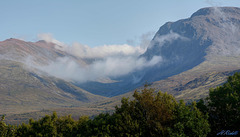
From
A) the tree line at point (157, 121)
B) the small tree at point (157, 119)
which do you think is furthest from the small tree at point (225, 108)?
the small tree at point (157, 119)

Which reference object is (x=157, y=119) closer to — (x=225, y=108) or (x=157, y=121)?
(x=157, y=121)

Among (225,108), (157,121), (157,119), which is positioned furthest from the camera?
(225,108)

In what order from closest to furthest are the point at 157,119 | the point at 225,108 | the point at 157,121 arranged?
1. the point at 157,119
2. the point at 157,121
3. the point at 225,108

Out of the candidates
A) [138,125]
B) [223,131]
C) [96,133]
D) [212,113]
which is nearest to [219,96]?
[212,113]

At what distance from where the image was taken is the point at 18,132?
79.7 metres

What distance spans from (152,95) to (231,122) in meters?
27.6

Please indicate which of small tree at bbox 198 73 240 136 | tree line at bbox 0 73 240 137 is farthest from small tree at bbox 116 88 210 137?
small tree at bbox 198 73 240 136

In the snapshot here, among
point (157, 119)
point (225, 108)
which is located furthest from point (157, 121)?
point (225, 108)

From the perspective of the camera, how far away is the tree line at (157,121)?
6391 cm

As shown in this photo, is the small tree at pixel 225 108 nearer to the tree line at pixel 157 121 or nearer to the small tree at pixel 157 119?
the tree line at pixel 157 121

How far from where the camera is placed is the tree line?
6391 cm

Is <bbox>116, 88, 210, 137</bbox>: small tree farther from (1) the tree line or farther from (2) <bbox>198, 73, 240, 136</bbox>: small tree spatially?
(2) <bbox>198, 73, 240, 136</bbox>: small tree

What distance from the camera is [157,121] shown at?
64125mm

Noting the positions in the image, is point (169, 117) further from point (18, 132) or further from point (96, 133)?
point (18, 132)
